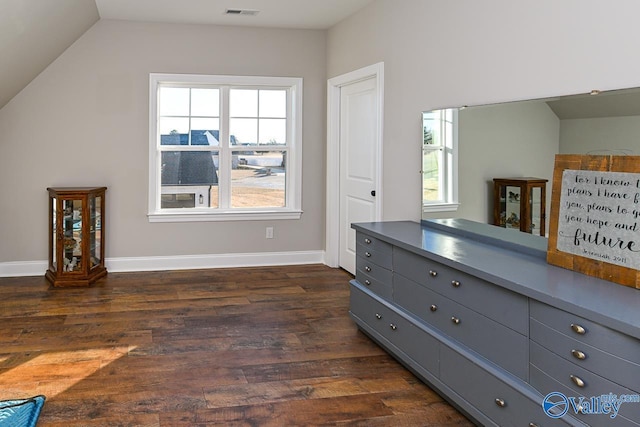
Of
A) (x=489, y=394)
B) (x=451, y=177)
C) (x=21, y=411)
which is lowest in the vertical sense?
(x=21, y=411)

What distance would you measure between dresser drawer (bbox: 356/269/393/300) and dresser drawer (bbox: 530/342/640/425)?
137cm

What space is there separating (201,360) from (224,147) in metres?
3.08

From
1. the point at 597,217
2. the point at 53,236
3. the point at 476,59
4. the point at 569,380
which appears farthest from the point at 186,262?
the point at 569,380

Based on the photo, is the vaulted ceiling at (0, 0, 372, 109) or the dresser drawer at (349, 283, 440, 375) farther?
the vaulted ceiling at (0, 0, 372, 109)

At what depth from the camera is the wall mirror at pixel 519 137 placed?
249cm

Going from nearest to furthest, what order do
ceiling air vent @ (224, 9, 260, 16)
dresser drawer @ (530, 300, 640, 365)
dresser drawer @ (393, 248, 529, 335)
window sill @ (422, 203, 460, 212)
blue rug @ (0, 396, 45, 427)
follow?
dresser drawer @ (530, 300, 640, 365)
dresser drawer @ (393, 248, 529, 335)
blue rug @ (0, 396, 45, 427)
window sill @ (422, 203, 460, 212)
ceiling air vent @ (224, 9, 260, 16)

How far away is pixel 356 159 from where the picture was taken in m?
5.63

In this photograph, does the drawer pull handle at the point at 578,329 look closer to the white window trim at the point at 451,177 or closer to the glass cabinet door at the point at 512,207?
the glass cabinet door at the point at 512,207

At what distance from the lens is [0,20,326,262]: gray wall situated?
18.5 ft

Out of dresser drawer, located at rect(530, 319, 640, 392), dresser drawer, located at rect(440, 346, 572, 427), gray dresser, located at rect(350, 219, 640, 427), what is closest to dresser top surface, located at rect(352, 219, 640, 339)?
gray dresser, located at rect(350, 219, 640, 427)

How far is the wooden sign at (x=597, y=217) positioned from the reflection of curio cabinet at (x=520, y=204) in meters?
0.17

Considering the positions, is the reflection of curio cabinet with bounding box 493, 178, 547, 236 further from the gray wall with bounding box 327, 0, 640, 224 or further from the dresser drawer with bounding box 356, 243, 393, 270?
the dresser drawer with bounding box 356, 243, 393, 270

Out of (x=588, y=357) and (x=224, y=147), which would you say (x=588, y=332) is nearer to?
(x=588, y=357)

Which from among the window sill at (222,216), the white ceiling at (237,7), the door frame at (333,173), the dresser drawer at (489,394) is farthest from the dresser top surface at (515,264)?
the window sill at (222,216)
